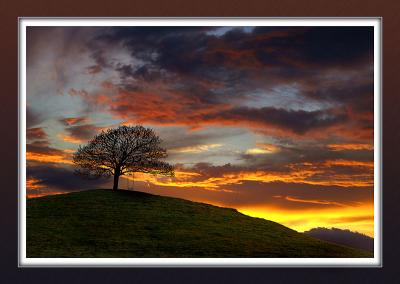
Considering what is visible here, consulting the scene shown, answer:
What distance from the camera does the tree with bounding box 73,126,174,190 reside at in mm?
22500

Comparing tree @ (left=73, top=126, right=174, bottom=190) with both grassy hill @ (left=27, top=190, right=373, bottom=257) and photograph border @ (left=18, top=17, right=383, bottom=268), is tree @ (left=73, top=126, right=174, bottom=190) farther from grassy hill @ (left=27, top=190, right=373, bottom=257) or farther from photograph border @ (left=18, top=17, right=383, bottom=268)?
photograph border @ (left=18, top=17, right=383, bottom=268)

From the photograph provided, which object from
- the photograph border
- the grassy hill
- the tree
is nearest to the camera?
the photograph border

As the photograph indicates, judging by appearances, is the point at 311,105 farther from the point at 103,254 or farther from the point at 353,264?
the point at 103,254

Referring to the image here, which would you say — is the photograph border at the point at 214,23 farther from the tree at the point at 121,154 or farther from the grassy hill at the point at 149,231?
the tree at the point at 121,154

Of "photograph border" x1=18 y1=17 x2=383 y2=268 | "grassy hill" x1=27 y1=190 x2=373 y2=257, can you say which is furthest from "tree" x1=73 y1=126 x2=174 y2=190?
"photograph border" x1=18 y1=17 x2=383 y2=268

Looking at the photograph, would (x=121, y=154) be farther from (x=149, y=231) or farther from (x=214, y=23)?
(x=214, y=23)

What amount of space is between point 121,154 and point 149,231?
5.06m

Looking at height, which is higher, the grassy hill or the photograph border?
the photograph border

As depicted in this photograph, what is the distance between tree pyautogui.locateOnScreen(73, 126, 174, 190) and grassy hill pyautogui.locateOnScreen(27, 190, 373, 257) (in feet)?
5.98

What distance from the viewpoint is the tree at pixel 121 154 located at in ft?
73.8

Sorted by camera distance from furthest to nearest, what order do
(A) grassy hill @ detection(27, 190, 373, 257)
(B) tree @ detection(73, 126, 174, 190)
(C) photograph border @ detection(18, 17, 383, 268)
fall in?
(B) tree @ detection(73, 126, 174, 190)
(A) grassy hill @ detection(27, 190, 373, 257)
(C) photograph border @ detection(18, 17, 383, 268)

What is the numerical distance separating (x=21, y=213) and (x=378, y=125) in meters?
8.92

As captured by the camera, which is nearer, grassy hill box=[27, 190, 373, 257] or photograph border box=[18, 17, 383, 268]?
photograph border box=[18, 17, 383, 268]

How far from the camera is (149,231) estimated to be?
72.0ft
